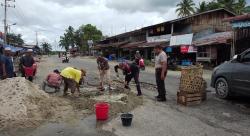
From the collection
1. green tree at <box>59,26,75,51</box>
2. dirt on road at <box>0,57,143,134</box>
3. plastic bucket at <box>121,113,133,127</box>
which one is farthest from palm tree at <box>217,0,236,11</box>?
green tree at <box>59,26,75,51</box>

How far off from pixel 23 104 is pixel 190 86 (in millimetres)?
4756

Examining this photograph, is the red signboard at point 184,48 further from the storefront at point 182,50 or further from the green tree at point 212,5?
the green tree at point 212,5

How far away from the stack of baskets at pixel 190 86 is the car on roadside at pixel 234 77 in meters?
0.95

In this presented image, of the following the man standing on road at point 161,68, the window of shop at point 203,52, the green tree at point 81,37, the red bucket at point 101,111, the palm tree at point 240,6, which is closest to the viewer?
the red bucket at point 101,111

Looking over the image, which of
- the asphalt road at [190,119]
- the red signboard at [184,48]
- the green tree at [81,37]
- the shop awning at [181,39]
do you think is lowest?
the asphalt road at [190,119]

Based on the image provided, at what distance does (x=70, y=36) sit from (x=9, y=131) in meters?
114

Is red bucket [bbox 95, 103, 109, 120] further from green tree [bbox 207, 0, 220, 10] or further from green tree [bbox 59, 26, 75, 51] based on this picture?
green tree [bbox 59, 26, 75, 51]

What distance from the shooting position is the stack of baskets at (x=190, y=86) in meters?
9.82

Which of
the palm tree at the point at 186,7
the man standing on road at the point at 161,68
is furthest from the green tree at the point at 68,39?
the man standing on road at the point at 161,68

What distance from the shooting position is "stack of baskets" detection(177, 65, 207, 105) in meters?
9.82

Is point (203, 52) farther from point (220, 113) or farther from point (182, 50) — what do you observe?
point (220, 113)

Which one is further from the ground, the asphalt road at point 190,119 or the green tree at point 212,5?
the green tree at point 212,5

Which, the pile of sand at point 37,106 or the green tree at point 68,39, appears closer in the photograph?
the pile of sand at point 37,106

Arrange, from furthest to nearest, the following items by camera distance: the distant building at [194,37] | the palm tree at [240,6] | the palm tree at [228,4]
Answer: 1. the palm tree at [228,4]
2. the palm tree at [240,6]
3. the distant building at [194,37]
